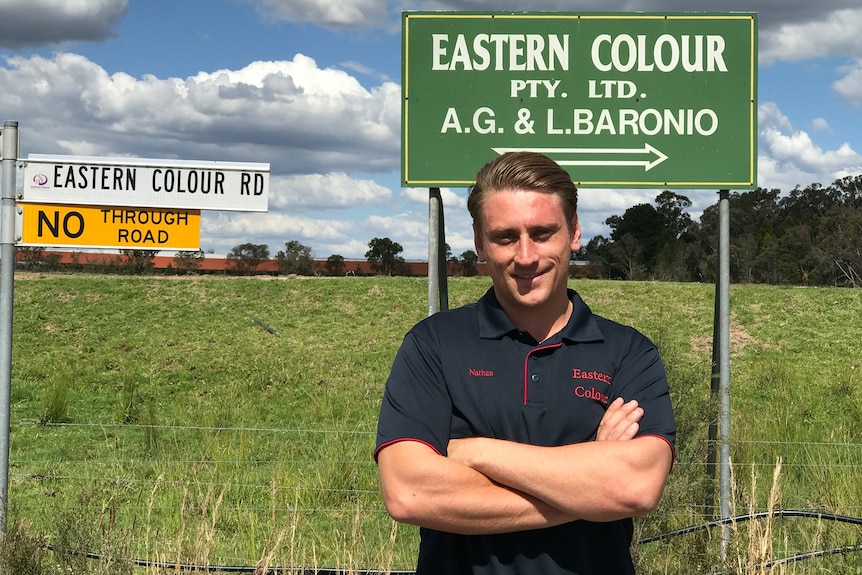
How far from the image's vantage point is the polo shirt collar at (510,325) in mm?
2545

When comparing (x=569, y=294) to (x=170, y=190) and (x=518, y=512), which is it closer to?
(x=518, y=512)

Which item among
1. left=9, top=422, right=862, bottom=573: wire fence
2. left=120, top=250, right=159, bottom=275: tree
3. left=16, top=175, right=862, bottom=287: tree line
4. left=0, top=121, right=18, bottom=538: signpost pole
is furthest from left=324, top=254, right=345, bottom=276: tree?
left=0, top=121, right=18, bottom=538: signpost pole

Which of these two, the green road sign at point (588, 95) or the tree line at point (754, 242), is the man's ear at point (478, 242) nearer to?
the green road sign at point (588, 95)

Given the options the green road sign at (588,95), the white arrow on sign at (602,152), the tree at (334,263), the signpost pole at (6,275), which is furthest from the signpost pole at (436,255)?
the tree at (334,263)

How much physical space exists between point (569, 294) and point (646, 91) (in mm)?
3808

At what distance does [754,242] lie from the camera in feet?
201

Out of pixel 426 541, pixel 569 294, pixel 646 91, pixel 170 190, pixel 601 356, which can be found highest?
pixel 646 91

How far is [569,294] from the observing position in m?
2.77

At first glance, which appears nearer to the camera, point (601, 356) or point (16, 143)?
point (601, 356)

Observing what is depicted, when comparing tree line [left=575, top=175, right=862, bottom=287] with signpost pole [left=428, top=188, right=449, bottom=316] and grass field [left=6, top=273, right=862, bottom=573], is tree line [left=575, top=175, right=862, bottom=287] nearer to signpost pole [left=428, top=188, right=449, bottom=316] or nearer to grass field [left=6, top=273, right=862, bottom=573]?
grass field [left=6, top=273, right=862, bottom=573]

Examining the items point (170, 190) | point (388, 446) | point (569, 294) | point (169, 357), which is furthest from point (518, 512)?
point (169, 357)

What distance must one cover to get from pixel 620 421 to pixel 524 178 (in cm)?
74

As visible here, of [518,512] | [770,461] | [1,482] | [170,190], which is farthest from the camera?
[770,461]

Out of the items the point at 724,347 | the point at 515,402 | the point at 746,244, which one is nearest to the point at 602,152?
the point at 724,347
